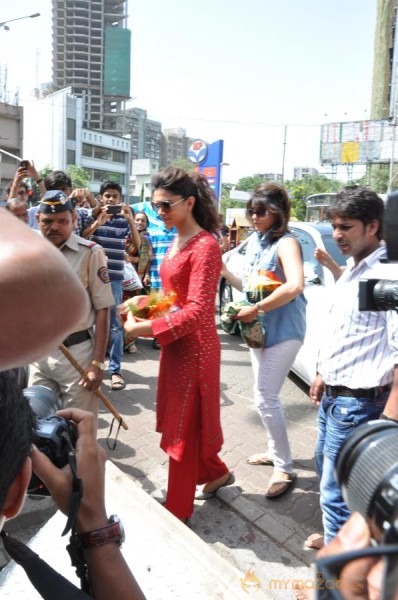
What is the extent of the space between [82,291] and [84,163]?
82.1 metres

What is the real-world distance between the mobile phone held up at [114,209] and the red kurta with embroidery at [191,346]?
270cm

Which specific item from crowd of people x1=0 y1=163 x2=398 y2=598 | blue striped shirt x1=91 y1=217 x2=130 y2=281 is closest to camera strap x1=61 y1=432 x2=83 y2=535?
crowd of people x1=0 y1=163 x2=398 y2=598

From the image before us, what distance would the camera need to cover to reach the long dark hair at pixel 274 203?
3.03m

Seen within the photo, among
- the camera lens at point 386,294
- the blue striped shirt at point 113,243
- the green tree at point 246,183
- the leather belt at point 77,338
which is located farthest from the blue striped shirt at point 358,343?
the green tree at point 246,183

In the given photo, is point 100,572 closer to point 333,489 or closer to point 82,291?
point 82,291

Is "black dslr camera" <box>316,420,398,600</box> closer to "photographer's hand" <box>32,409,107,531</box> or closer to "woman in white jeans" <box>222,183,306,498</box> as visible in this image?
"photographer's hand" <box>32,409,107,531</box>

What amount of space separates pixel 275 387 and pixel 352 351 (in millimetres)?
941

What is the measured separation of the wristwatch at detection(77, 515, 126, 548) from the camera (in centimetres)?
106

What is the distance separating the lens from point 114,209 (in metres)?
5.34

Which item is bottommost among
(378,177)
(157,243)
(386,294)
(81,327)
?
(81,327)

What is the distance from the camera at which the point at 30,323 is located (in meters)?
0.66

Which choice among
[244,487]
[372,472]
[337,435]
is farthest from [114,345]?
[372,472]

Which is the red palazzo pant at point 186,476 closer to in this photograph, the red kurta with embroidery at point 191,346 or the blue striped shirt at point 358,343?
the red kurta with embroidery at point 191,346

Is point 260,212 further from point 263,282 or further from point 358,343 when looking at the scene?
point 358,343
